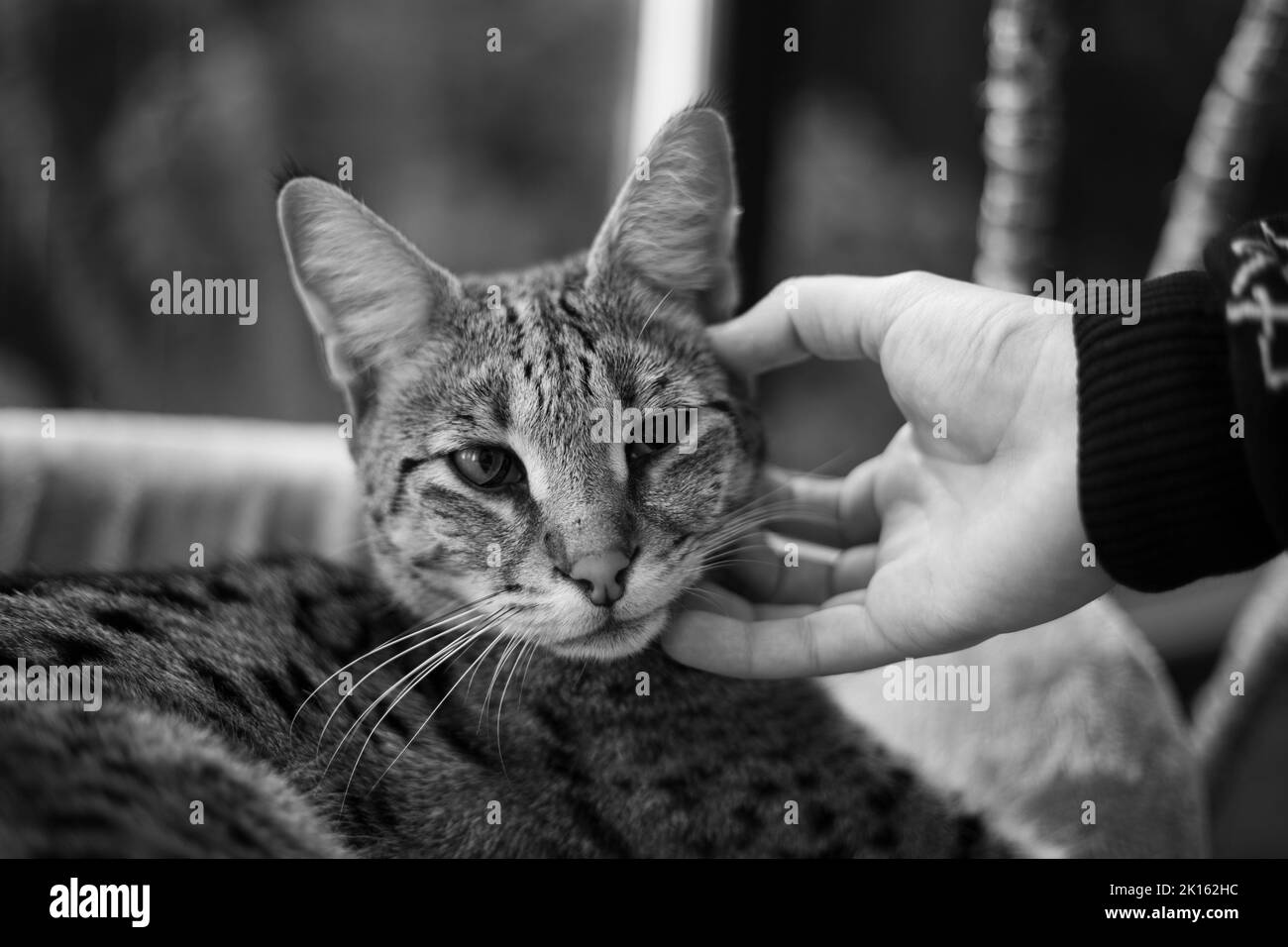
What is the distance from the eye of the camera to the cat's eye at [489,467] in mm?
1351

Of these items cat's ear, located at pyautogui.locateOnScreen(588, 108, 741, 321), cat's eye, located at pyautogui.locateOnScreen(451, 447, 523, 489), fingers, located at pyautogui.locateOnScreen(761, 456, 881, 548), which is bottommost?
fingers, located at pyautogui.locateOnScreen(761, 456, 881, 548)

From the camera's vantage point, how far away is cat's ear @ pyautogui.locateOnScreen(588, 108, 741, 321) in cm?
142

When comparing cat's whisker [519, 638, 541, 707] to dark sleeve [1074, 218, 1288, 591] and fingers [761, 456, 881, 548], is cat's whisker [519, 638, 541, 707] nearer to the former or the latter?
fingers [761, 456, 881, 548]

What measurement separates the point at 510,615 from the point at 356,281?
0.59 m

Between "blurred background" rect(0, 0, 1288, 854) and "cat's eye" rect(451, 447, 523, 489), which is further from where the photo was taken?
"blurred background" rect(0, 0, 1288, 854)

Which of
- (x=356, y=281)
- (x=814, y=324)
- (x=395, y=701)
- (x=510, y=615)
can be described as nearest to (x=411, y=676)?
(x=395, y=701)

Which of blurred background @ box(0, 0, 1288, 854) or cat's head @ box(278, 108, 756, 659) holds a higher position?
blurred background @ box(0, 0, 1288, 854)

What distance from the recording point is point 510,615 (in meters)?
1.27

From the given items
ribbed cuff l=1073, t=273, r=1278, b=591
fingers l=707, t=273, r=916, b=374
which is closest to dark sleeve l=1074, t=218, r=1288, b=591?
ribbed cuff l=1073, t=273, r=1278, b=591

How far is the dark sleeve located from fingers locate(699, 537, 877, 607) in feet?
1.73

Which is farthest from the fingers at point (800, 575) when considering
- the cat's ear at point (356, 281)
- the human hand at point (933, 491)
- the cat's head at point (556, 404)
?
the cat's ear at point (356, 281)

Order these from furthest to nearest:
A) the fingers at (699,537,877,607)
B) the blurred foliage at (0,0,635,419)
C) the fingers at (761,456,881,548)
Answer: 1. the blurred foliage at (0,0,635,419)
2. the fingers at (761,456,881,548)
3. the fingers at (699,537,877,607)

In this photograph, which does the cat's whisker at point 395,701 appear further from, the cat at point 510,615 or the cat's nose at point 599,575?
the cat's nose at point 599,575
